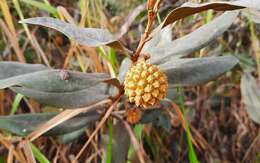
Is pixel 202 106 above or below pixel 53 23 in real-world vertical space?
below

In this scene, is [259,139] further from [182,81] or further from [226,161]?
[182,81]

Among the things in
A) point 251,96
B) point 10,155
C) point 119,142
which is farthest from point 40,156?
point 251,96

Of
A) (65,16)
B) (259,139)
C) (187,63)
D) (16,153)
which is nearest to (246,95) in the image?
(259,139)

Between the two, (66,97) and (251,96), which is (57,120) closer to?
(66,97)

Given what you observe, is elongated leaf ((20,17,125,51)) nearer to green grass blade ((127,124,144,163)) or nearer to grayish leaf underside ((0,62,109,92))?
grayish leaf underside ((0,62,109,92))

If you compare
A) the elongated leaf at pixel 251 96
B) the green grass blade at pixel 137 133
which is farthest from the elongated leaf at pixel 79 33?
the elongated leaf at pixel 251 96

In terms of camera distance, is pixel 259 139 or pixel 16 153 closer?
pixel 16 153

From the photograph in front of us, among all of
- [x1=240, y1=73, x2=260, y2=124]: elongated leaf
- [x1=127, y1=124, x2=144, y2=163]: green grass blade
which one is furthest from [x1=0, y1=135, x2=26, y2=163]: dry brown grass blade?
[x1=240, y1=73, x2=260, y2=124]: elongated leaf

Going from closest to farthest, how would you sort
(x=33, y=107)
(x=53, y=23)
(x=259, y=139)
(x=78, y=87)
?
1. (x=53, y=23)
2. (x=78, y=87)
3. (x=33, y=107)
4. (x=259, y=139)
